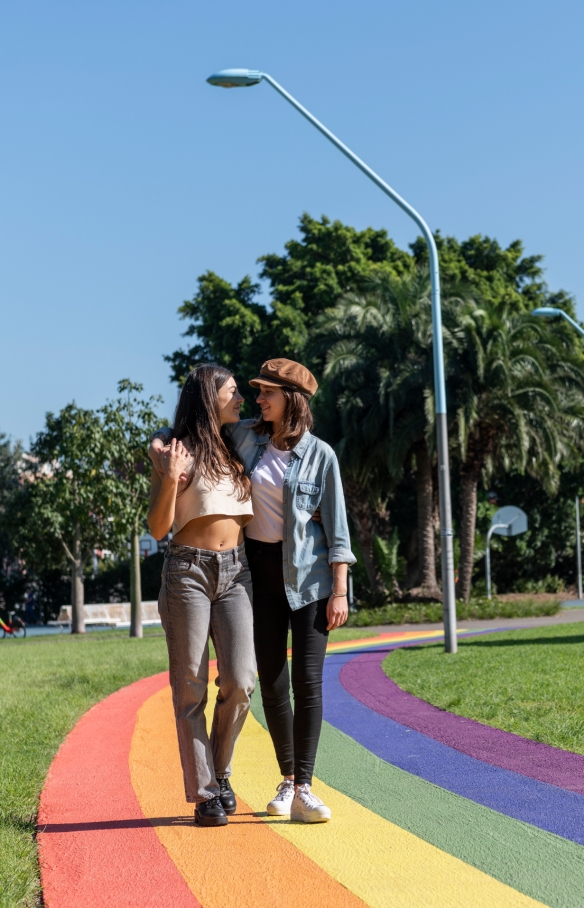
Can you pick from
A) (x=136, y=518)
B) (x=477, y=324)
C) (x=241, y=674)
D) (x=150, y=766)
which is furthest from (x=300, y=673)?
(x=477, y=324)

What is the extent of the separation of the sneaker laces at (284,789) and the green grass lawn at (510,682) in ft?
6.97

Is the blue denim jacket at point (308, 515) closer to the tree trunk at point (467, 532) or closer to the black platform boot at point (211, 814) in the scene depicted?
the black platform boot at point (211, 814)

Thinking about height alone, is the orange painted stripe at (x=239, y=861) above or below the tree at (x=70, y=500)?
below

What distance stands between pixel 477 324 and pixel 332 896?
84.0ft

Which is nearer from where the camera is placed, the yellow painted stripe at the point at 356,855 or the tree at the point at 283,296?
the yellow painted stripe at the point at 356,855

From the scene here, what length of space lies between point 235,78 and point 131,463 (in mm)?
14225

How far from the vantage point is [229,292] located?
4134 centimetres

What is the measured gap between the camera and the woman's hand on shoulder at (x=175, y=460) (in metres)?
4.43

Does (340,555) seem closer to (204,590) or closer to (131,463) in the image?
(204,590)

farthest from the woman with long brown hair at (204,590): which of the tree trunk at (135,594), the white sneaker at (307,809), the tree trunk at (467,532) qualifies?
the tree trunk at (467,532)

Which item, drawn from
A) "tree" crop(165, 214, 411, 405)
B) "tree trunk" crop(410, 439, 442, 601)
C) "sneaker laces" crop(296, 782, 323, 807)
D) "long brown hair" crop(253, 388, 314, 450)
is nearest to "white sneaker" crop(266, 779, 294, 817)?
"sneaker laces" crop(296, 782, 323, 807)

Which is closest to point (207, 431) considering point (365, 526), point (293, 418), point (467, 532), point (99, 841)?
point (293, 418)

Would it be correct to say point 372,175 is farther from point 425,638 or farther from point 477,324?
point 477,324

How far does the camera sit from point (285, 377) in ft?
15.4
